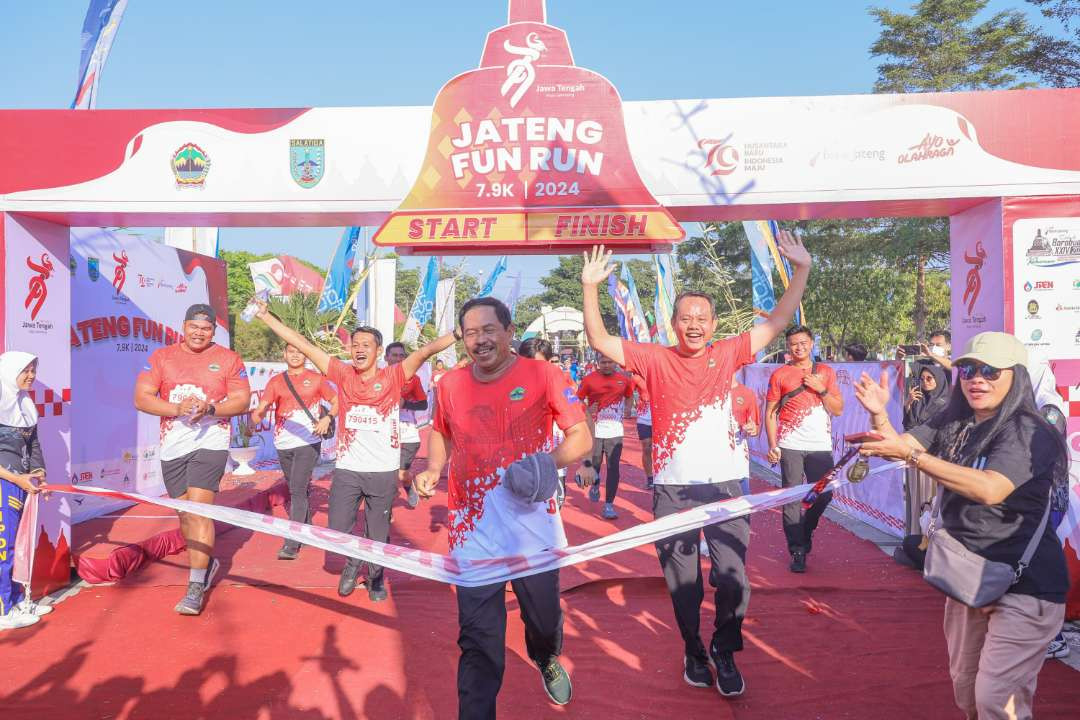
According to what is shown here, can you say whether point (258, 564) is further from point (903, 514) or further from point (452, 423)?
point (903, 514)

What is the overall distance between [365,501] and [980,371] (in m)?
4.26

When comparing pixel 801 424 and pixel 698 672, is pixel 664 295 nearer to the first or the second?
pixel 801 424

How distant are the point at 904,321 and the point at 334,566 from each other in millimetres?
23567

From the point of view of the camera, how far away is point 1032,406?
2707mm

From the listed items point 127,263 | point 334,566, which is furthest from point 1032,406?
point 127,263

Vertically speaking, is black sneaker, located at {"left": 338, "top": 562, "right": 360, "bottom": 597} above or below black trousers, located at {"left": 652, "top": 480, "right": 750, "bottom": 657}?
below

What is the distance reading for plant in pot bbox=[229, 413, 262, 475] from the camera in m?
10.8

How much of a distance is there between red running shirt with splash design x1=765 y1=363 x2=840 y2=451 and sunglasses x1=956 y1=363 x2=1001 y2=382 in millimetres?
3648

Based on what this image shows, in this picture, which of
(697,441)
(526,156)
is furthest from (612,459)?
(697,441)

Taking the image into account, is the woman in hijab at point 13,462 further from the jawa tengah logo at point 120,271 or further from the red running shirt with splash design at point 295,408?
the jawa tengah logo at point 120,271

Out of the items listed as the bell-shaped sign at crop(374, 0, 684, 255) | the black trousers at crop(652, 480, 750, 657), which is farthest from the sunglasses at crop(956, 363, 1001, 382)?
the bell-shaped sign at crop(374, 0, 684, 255)

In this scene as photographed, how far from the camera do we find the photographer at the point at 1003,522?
260 cm

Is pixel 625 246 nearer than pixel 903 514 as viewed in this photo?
Yes

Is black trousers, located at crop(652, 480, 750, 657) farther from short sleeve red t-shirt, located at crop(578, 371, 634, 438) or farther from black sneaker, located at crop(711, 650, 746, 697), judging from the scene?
short sleeve red t-shirt, located at crop(578, 371, 634, 438)
